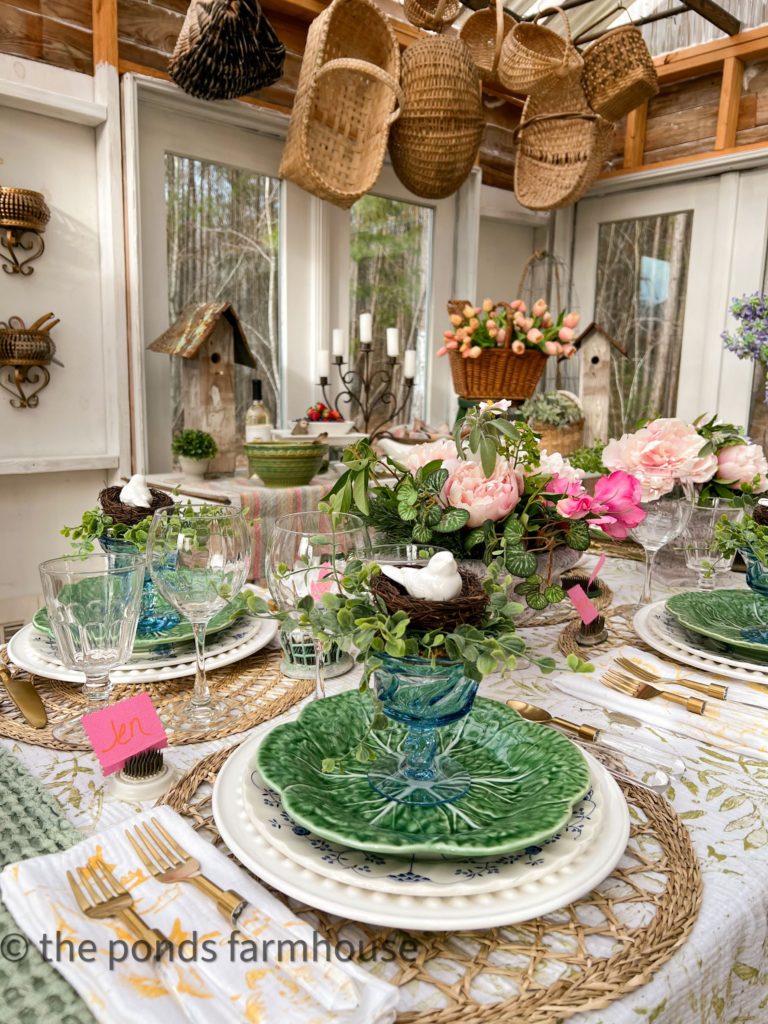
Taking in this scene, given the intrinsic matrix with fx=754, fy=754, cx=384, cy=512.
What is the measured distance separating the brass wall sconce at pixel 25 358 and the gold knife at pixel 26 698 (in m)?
1.45

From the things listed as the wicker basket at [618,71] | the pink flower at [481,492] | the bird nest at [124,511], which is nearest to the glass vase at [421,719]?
the pink flower at [481,492]

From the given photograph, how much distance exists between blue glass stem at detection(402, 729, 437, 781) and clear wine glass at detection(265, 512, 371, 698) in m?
0.13

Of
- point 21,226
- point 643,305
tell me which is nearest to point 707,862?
point 21,226

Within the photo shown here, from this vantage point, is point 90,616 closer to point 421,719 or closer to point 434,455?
point 421,719

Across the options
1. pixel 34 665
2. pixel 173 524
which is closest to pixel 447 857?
pixel 173 524

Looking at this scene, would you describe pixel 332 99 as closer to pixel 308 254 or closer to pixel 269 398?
pixel 308 254

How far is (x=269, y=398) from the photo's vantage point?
2.68 metres

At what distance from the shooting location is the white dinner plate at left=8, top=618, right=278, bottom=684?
→ 0.82 meters

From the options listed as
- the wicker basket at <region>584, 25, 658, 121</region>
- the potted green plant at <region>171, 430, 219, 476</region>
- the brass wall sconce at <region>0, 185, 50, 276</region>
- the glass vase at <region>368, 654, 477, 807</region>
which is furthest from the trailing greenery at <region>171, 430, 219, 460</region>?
the wicker basket at <region>584, 25, 658, 121</region>

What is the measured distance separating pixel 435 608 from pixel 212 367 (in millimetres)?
1782

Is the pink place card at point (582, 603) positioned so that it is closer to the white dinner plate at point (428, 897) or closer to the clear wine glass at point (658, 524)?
the clear wine glass at point (658, 524)

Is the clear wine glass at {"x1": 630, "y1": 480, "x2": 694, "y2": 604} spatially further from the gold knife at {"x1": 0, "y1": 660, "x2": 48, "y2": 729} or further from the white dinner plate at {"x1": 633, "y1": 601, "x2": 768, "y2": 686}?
the gold knife at {"x1": 0, "y1": 660, "x2": 48, "y2": 729}

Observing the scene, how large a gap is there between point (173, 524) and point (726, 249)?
2.98m

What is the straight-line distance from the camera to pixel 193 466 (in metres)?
2.12
